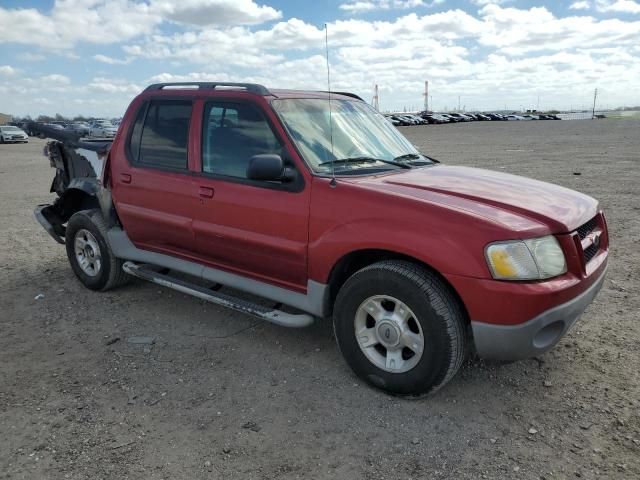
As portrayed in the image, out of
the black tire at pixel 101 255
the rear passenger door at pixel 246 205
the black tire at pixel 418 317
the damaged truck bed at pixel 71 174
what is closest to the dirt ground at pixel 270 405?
the black tire at pixel 418 317

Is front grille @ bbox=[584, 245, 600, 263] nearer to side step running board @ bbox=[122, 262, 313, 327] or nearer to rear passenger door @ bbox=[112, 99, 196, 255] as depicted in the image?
side step running board @ bbox=[122, 262, 313, 327]

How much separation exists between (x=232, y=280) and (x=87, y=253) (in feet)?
7.00

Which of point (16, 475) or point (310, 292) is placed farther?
point (310, 292)

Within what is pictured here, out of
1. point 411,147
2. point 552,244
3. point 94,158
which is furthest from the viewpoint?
point 94,158

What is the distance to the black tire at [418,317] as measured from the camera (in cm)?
308

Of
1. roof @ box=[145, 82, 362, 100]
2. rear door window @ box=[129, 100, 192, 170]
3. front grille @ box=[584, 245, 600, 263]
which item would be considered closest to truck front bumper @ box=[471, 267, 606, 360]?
front grille @ box=[584, 245, 600, 263]

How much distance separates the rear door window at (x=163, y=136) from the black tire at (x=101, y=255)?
90cm

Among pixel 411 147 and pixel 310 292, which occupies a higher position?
pixel 411 147

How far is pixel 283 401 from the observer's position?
3.41m

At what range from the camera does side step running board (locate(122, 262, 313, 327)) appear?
3.71m

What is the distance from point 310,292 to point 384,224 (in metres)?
0.80

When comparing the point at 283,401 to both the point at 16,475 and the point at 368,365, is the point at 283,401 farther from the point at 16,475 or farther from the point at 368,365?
the point at 16,475

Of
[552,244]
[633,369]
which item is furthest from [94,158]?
[633,369]

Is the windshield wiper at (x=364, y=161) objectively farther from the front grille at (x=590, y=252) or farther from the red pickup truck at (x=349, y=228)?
the front grille at (x=590, y=252)
